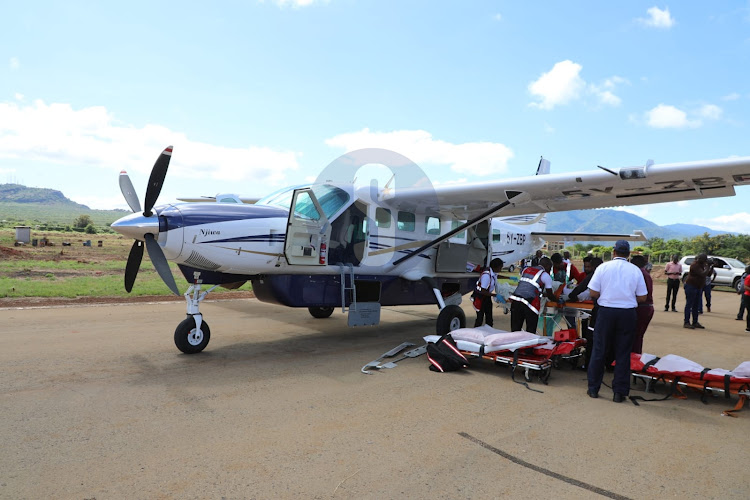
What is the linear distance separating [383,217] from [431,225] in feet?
4.54

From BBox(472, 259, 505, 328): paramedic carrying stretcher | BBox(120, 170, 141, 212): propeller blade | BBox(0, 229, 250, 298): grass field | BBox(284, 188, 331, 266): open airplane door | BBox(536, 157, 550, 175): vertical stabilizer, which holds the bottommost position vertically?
BBox(0, 229, 250, 298): grass field

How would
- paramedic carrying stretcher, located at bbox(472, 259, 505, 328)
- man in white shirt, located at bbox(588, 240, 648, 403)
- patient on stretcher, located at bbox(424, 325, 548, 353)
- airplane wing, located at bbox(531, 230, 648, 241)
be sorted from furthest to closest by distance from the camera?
1. airplane wing, located at bbox(531, 230, 648, 241)
2. paramedic carrying stretcher, located at bbox(472, 259, 505, 328)
3. patient on stretcher, located at bbox(424, 325, 548, 353)
4. man in white shirt, located at bbox(588, 240, 648, 403)

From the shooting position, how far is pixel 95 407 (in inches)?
183

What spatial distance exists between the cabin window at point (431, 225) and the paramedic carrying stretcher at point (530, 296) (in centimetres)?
266

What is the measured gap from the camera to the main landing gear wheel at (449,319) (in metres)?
8.68

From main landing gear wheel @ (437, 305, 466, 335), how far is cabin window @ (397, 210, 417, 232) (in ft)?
5.63

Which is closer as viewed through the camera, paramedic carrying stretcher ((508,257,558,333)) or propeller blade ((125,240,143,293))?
propeller blade ((125,240,143,293))

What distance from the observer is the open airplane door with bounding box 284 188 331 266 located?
7228mm

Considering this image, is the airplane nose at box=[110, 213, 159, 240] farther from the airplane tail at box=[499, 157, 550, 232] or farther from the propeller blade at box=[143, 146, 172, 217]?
the airplane tail at box=[499, 157, 550, 232]

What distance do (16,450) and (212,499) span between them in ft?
6.03

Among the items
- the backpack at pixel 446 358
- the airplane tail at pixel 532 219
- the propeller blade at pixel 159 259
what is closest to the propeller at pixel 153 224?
the propeller blade at pixel 159 259

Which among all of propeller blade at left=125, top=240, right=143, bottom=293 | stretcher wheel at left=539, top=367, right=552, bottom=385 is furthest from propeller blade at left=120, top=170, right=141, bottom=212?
stretcher wheel at left=539, top=367, right=552, bottom=385

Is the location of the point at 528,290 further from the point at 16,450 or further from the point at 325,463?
the point at 16,450

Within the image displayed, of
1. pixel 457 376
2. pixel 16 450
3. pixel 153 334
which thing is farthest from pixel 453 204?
pixel 16 450
